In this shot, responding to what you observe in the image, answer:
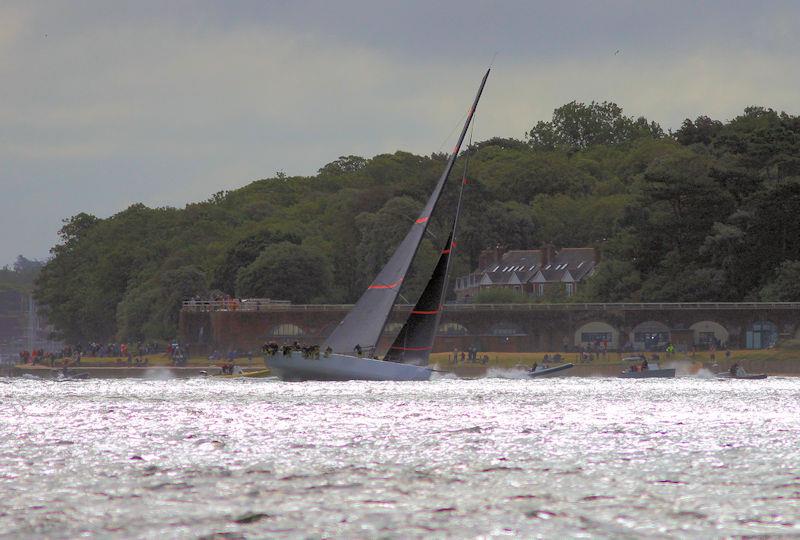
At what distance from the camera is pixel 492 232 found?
153 metres

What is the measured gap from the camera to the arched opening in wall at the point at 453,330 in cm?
11612

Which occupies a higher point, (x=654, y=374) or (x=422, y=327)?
(x=422, y=327)

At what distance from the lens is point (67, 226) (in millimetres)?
189875

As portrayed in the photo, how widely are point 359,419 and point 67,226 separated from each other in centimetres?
15004

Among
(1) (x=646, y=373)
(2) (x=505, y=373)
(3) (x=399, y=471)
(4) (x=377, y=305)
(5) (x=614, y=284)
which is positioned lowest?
(3) (x=399, y=471)

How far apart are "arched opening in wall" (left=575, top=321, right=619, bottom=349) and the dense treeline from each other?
15.7 ft

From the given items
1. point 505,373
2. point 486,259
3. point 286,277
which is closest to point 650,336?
point 505,373

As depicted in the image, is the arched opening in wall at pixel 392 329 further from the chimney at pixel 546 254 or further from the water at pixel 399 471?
the water at pixel 399 471

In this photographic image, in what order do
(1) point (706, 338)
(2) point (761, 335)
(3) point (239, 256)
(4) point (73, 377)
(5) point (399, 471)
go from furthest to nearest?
(3) point (239, 256), (1) point (706, 338), (2) point (761, 335), (4) point (73, 377), (5) point (399, 471)

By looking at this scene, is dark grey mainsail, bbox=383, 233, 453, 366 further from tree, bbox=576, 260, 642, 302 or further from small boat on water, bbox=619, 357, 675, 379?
tree, bbox=576, 260, 642, 302

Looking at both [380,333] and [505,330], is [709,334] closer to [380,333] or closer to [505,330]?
[505,330]

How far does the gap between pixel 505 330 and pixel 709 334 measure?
49.9ft

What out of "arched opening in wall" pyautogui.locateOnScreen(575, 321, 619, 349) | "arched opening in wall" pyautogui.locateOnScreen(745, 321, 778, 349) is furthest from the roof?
"arched opening in wall" pyautogui.locateOnScreen(745, 321, 778, 349)

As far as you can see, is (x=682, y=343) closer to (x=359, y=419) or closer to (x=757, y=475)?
(x=359, y=419)
